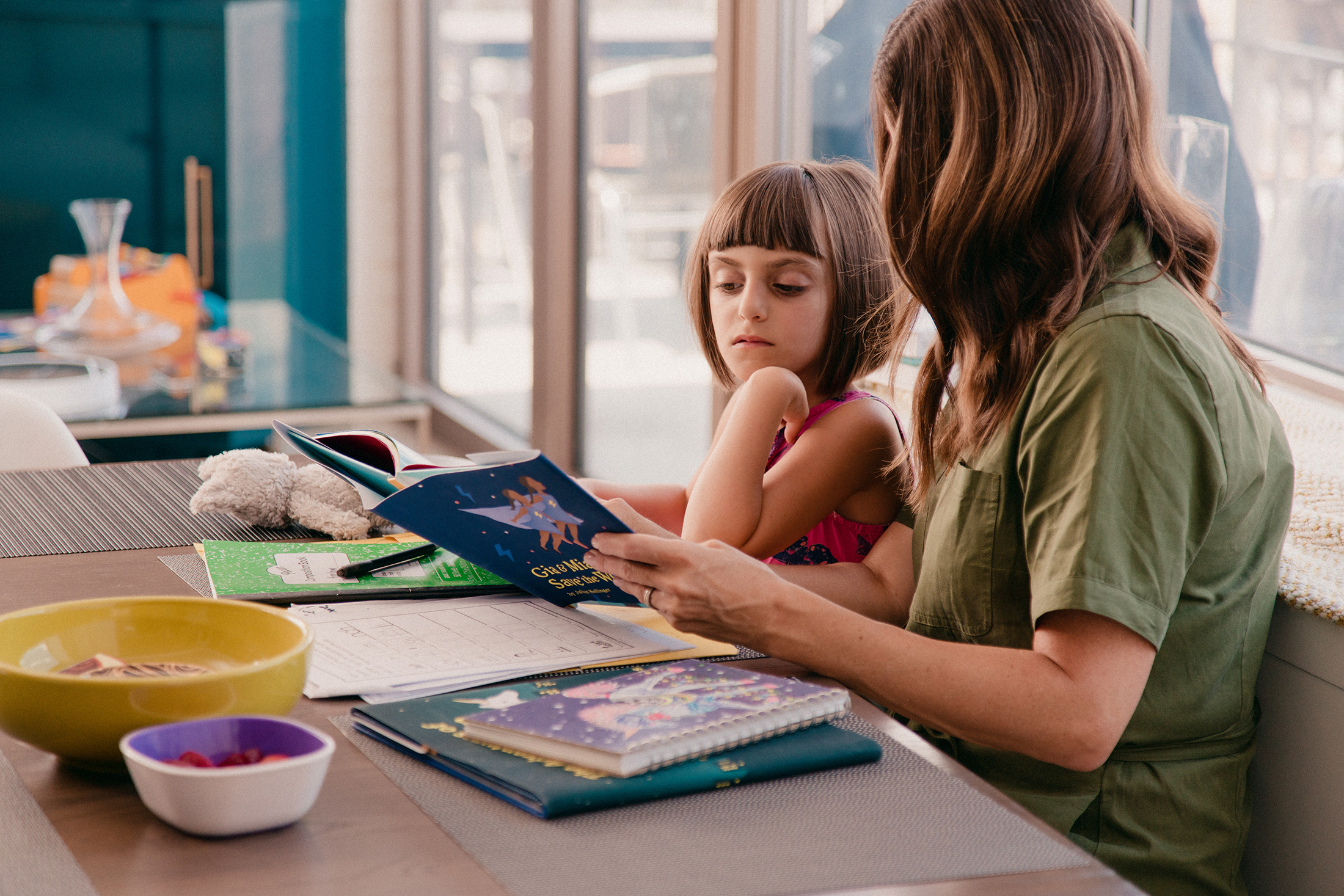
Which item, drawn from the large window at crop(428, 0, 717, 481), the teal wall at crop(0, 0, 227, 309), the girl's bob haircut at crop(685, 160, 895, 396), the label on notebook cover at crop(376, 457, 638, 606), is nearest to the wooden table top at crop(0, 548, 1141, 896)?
the label on notebook cover at crop(376, 457, 638, 606)

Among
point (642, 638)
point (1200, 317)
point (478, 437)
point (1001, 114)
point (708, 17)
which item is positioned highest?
point (708, 17)

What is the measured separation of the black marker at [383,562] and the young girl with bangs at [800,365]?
306 mm

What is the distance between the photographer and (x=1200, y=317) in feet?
3.23

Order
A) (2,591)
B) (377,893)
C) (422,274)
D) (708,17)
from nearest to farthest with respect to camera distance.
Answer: (377,893)
(2,591)
(708,17)
(422,274)

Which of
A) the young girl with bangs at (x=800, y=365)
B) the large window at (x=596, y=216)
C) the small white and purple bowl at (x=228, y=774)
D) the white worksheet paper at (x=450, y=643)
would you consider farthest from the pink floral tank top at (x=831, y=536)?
the large window at (x=596, y=216)

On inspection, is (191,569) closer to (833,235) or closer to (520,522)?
(520,522)

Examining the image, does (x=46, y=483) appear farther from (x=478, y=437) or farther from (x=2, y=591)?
(x=478, y=437)

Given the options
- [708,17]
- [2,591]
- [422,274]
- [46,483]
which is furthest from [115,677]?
[422,274]

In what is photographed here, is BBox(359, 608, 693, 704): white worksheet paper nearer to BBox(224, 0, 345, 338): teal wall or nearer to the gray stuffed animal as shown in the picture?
the gray stuffed animal

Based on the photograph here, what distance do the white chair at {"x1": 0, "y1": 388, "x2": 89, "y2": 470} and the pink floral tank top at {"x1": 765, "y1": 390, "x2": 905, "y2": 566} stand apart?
983 millimetres

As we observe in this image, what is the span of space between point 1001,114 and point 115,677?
2.38 feet

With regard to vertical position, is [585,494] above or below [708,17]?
below

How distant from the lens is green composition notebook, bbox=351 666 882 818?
707 millimetres

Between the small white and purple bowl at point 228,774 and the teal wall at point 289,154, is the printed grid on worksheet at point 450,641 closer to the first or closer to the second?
the small white and purple bowl at point 228,774
